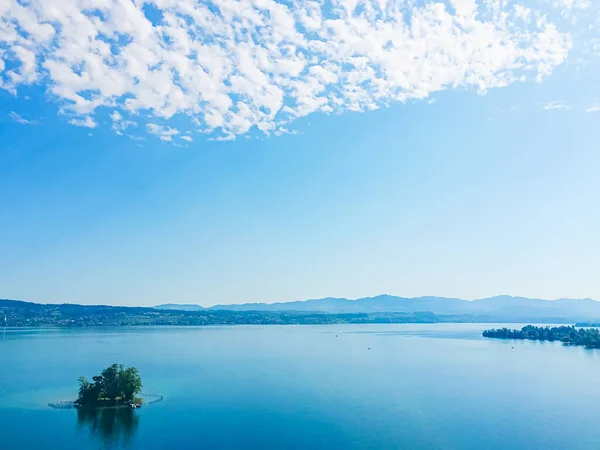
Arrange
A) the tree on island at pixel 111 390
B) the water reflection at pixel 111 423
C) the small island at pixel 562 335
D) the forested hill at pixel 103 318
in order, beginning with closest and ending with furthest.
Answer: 1. the water reflection at pixel 111 423
2. the tree on island at pixel 111 390
3. the small island at pixel 562 335
4. the forested hill at pixel 103 318

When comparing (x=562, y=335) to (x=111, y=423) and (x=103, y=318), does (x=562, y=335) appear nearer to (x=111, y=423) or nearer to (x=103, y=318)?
(x=111, y=423)

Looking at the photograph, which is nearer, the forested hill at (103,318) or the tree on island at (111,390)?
the tree on island at (111,390)

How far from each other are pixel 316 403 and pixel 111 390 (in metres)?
10.1

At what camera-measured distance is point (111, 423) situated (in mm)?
21906

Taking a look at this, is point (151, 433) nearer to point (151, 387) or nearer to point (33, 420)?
point (33, 420)

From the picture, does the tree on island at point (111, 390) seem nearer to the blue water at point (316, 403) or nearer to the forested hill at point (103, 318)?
the blue water at point (316, 403)

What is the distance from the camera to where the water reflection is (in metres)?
19.9

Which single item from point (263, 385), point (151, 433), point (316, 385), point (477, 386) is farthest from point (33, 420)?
point (477, 386)

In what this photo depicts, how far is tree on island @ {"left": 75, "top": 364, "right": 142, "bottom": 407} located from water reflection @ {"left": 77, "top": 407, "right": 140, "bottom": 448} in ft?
2.45

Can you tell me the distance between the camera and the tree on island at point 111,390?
24.6m

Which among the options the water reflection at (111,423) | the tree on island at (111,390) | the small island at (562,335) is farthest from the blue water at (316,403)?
the small island at (562,335)

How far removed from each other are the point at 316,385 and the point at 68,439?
642 inches

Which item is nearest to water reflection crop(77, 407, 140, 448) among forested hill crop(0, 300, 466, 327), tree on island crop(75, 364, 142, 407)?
tree on island crop(75, 364, 142, 407)

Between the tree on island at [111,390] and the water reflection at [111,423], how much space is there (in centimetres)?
75
